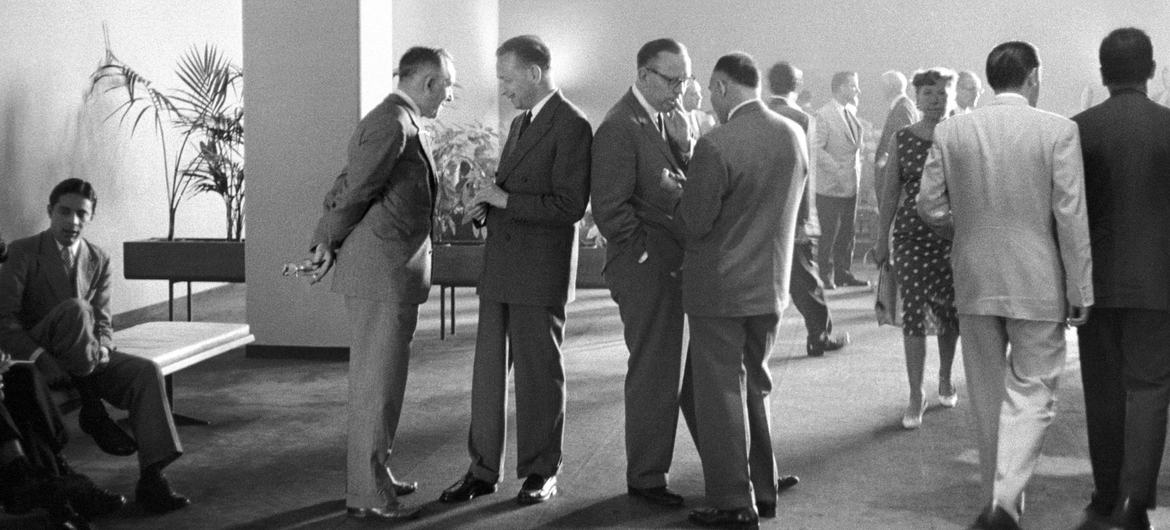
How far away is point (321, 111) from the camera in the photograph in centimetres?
796

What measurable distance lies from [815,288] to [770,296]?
372 cm

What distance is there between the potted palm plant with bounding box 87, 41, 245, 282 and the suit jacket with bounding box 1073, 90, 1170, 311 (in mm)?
5696

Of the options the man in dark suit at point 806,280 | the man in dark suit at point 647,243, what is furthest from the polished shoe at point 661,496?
the man in dark suit at point 806,280

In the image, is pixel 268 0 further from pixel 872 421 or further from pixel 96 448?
pixel 872 421

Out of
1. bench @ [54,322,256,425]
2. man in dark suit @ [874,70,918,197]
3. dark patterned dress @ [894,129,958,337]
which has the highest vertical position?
man in dark suit @ [874,70,918,197]

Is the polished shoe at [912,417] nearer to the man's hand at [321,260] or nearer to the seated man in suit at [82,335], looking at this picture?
the man's hand at [321,260]

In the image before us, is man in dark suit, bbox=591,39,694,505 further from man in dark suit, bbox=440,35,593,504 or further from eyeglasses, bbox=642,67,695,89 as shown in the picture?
man in dark suit, bbox=440,35,593,504

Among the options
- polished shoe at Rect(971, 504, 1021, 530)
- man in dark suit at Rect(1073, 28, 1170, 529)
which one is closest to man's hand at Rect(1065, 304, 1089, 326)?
man in dark suit at Rect(1073, 28, 1170, 529)

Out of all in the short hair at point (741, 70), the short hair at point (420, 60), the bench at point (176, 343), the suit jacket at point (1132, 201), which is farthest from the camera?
the bench at point (176, 343)

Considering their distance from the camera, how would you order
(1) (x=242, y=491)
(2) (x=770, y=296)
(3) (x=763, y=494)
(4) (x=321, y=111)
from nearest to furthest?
(2) (x=770, y=296) < (3) (x=763, y=494) < (1) (x=242, y=491) < (4) (x=321, y=111)

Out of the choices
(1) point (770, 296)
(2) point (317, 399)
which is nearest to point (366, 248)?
(1) point (770, 296)

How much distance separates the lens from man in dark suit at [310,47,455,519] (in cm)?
457

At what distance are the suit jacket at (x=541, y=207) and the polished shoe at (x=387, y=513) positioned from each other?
774 mm

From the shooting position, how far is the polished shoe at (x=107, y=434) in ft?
16.3
